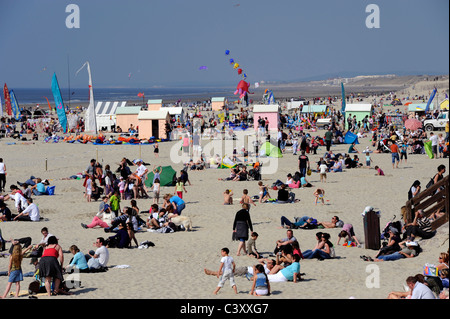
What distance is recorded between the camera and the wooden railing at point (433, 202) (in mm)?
12086

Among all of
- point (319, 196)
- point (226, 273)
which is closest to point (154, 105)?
point (319, 196)

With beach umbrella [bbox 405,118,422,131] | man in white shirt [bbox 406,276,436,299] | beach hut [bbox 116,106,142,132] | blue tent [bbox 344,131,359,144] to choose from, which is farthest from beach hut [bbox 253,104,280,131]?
man in white shirt [bbox 406,276,436,299]

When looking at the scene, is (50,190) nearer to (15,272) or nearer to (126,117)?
(15,272)

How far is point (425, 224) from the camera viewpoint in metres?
12.7

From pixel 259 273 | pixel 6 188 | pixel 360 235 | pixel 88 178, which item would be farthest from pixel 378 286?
pixel 6 188

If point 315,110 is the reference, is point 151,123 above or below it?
below

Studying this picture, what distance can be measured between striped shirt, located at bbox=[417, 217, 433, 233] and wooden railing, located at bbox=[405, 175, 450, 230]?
0.43 feet

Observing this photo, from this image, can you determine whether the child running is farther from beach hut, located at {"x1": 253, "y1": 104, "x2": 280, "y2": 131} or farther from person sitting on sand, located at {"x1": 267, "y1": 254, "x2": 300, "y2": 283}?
beach hut, located at {"x1": 253, "y1": 104, "x2": 280, "y2": 131}

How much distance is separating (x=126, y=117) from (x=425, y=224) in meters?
28.7

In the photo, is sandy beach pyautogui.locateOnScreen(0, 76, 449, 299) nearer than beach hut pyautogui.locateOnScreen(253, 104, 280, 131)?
Yes

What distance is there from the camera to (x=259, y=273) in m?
9.85

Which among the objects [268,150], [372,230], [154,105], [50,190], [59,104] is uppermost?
[154,105]

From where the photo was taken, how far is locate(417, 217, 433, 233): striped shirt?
12.6 metres
